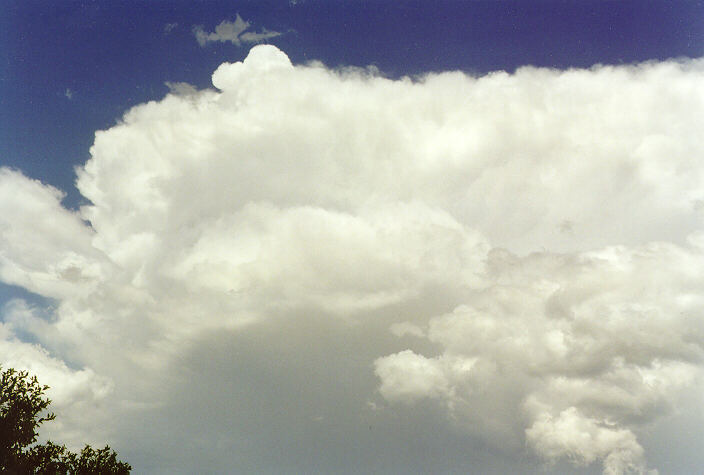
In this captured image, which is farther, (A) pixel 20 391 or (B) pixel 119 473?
(B) pixel 119 473

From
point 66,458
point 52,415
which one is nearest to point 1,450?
point 52,415

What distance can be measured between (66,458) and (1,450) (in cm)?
1377

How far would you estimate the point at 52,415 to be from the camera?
208 feet

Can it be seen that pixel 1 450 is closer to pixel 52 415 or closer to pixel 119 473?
pixel 52 415

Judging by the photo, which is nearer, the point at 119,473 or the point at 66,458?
the point at 66,458

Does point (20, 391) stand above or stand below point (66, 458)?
above

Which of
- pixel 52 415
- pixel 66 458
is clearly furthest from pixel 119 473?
pixel 52 415

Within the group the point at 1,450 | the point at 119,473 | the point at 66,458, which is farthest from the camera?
the point at 119,473

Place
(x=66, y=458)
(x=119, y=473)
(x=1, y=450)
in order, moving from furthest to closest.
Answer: (x=119, y=473) → (x=66, y=458) → (x=1, y=450)

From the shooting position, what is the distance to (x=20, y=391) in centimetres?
6156

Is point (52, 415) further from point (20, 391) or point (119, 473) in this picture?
point (119, 473)

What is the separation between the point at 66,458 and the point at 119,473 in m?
10.7

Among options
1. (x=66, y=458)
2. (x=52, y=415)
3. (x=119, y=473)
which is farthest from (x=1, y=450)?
(x=119, y=473)

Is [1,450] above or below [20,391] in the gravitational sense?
below
